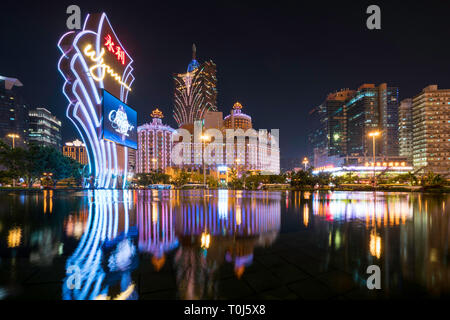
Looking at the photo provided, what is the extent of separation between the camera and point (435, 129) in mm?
132375

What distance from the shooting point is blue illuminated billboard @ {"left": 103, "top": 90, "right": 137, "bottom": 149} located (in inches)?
1293

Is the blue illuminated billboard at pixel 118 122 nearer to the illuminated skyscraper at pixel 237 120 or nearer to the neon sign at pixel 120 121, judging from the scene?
the neon sign at pixel 120 121

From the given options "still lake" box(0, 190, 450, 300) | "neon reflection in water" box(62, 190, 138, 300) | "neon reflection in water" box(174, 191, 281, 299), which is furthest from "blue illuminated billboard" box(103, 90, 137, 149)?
"neon reflection in water" box(174, 191, 281, 299)

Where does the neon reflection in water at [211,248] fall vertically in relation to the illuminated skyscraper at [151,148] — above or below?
below

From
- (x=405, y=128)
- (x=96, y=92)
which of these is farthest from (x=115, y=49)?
(x=405, y=128)

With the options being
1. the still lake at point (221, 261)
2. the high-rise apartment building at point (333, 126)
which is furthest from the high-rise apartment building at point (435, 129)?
the still lake at point (221, 261)

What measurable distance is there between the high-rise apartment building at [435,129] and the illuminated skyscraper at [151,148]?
172 metres

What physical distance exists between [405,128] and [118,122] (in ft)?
669

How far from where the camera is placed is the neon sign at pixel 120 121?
34750 mm

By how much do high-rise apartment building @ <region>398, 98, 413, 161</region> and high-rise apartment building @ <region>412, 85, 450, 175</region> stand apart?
1903cm

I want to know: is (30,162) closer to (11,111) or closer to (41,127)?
(11,111)

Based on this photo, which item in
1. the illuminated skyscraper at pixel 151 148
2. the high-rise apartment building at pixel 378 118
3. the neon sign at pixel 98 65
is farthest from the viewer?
the high-rise apartment building at pixel 378 118

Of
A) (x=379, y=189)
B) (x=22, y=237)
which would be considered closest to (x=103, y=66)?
(x=22, y=237)
